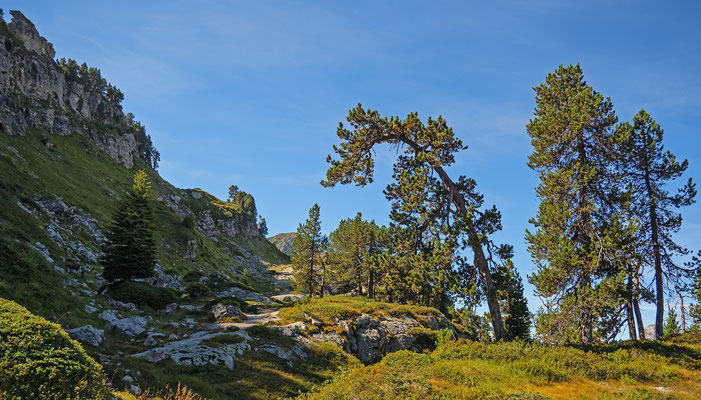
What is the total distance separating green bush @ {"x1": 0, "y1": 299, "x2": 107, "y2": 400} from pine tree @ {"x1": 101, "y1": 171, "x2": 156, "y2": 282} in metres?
24.2

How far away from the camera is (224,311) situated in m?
26.7

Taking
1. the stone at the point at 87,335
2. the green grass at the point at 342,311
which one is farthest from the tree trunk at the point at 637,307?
the stone at the point at 87,335

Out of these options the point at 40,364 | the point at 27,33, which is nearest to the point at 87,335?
the point at 40,364

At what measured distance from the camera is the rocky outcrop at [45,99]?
222 ft

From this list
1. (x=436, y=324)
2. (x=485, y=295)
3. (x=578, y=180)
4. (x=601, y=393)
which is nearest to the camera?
(x=601, y=393)

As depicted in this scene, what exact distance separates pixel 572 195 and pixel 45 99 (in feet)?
393

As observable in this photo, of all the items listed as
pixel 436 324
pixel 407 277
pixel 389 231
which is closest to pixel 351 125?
pixel 389 231

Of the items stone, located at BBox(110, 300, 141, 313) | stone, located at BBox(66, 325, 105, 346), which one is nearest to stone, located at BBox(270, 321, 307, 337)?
stone, located at BBox(110, 300, 141, 313)

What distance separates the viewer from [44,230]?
1099 inches

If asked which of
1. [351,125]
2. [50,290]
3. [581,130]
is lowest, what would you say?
[50,290]

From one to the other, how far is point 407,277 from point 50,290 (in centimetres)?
1952

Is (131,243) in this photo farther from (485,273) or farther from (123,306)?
(485,273)

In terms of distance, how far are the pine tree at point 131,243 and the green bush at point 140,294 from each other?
136 inches

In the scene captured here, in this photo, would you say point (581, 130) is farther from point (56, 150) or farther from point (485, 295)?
point (56, 150)
